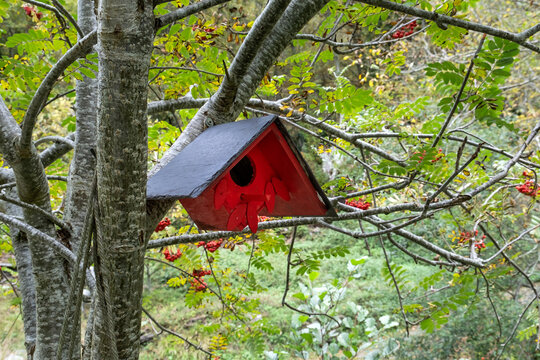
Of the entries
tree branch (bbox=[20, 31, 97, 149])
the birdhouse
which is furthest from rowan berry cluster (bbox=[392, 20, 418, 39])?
tree branch (bbox=[20, 31, 97, 149])

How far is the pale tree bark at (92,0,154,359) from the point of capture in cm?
83

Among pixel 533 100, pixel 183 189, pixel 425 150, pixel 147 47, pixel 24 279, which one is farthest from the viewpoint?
pixel 533 100

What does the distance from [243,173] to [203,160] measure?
39cm

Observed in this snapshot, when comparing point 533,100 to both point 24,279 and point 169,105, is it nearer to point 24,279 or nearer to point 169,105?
point 169,105

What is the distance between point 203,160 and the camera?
3.51 ft

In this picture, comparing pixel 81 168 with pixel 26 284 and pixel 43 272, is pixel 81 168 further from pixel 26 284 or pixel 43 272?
pixel 26 284

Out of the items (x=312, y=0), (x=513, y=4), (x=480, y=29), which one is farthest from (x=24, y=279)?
(x=513, y=4)

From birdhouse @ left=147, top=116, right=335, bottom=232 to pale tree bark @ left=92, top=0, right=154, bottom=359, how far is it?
0.12 meters

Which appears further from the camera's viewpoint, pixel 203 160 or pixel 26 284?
pixel 26 284

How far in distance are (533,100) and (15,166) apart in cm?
887

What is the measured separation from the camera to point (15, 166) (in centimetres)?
142

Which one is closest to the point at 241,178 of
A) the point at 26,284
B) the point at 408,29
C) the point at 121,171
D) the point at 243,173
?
the point at 243,173

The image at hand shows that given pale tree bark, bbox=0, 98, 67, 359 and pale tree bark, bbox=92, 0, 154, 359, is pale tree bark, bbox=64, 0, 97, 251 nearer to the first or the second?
pale tree bark, bbox=0, 98, 67, 359

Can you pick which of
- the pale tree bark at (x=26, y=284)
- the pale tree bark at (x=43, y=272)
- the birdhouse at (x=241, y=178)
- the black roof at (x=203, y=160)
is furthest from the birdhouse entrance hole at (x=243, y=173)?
the pale tree bark at (x=26, y=284)
